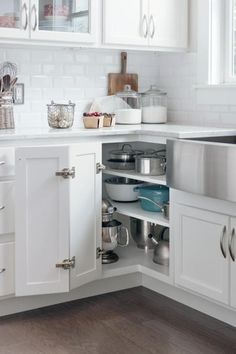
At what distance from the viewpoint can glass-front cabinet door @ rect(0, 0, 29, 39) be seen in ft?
9.96

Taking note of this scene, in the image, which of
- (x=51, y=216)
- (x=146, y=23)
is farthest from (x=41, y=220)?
(x=146, y=23)

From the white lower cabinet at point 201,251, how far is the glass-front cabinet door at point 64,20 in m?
1.11

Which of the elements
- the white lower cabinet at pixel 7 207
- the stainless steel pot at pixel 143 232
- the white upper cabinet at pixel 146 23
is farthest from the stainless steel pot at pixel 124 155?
the white lower cabinet at pixel 7 207

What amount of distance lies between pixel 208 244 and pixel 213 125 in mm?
1063

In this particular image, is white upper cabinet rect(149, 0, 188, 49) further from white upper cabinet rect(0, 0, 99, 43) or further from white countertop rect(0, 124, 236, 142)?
white countertop rect(0, 124, 236, 142)

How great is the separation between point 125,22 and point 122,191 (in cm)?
100

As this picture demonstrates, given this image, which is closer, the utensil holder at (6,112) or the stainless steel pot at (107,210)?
the utensil holder at (6,112)

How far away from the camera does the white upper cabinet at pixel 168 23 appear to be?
3588mm

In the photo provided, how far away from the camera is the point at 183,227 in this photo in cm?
296

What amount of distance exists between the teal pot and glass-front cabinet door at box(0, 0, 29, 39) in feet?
3.57

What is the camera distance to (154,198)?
3.33m

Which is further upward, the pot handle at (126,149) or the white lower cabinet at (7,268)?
the pot handle at (126,149)

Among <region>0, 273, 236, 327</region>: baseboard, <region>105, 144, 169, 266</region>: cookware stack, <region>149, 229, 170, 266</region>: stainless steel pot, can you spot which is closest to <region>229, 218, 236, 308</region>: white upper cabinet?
<region>0, 273, 236, 327</region>: baseboard

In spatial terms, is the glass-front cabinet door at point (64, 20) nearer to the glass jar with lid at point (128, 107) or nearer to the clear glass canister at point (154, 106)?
the glass jar with lid at point (128, 107)
